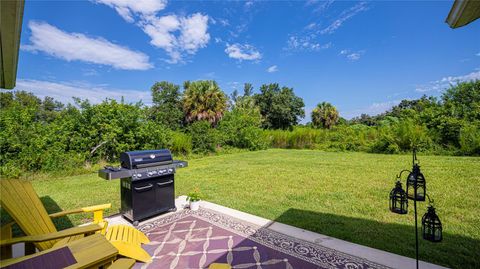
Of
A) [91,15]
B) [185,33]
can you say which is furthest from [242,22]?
[91,15]

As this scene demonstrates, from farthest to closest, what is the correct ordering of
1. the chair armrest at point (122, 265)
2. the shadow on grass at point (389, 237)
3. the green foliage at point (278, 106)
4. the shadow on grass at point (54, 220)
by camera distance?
the green foliage at point (278, 106)
the shadow on grass at point (389, 237)
the shadow on grass at point (54, 220)
the chair armrest at point (122, 265)

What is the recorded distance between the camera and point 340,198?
4.62 meters

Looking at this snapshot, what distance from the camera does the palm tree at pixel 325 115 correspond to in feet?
78.1

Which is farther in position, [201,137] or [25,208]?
[201,137]

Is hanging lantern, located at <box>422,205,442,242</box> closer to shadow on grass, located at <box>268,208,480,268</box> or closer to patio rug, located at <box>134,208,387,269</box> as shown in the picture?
patio rug, located at <box>134,208,387,269</box>

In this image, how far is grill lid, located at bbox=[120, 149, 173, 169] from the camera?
3310 millimetres

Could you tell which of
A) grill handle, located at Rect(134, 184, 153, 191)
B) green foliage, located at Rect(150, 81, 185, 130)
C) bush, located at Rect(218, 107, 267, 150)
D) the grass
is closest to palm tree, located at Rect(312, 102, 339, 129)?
bush, located at Rect(218, 107, 267, 150)

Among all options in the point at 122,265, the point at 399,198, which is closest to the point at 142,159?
the point at 122,265

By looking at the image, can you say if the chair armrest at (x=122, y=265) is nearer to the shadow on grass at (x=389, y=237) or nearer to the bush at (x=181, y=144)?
the shadow on grass at (x=389, y=237)

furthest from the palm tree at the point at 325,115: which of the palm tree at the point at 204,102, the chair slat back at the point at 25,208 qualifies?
the chair slat back at the point at 25,208

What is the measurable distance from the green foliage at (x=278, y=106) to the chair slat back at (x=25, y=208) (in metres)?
24.6

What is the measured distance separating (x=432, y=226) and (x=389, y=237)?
1.37 m

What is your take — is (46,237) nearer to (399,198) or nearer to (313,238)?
(313,238)

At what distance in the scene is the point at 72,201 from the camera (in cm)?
453
